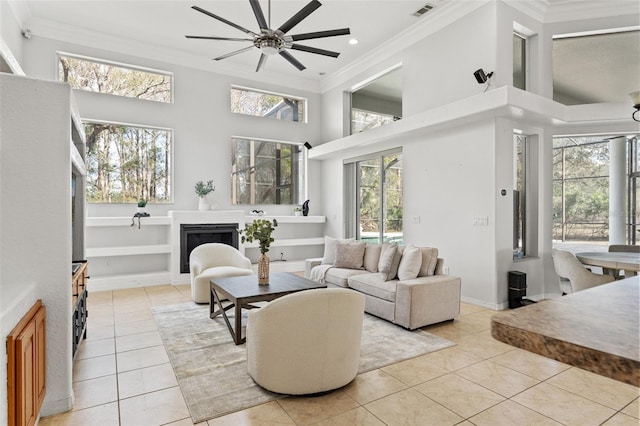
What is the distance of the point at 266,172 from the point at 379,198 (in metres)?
2.60

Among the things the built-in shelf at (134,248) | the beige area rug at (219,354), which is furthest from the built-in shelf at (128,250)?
the beige area rug at (219,354)

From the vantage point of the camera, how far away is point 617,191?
595 centimetres

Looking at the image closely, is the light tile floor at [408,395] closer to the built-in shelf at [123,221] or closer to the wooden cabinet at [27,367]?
the wooden cabinet at [27,367]

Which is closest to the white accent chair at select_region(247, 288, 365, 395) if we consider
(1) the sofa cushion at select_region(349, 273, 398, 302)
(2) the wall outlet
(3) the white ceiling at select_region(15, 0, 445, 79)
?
(1) the sofa cushion at select_region(349, 273, 398, 302)

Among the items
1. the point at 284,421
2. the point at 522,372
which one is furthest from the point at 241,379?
the point at 522,372

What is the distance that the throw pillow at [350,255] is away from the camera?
16.7 ft

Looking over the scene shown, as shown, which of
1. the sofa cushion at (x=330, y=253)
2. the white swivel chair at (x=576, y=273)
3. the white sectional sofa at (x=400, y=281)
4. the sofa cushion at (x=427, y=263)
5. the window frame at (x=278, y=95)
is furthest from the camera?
the window frame at (x=278, y=95)

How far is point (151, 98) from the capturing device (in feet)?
21.8

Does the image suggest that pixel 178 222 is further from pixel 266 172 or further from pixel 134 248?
pixel 266 172

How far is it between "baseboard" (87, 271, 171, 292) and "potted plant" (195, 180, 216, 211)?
1.35 m

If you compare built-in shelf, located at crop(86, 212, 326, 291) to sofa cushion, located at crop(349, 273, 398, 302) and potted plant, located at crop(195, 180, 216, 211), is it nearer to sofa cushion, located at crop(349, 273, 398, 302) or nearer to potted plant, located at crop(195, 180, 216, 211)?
potted plant, located at crop(195, 180, 216, 211)

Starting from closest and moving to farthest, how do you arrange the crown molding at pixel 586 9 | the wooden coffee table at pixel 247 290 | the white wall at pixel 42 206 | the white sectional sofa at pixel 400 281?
the white wall at pixel 42 206, the wooden coffee table at pixel 247 290, the white sectional sofa at pixel 400 281, the crown molding at pixel 586 9

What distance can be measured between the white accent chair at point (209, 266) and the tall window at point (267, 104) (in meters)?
3.53

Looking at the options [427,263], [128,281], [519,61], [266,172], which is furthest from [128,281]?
[519,61]
